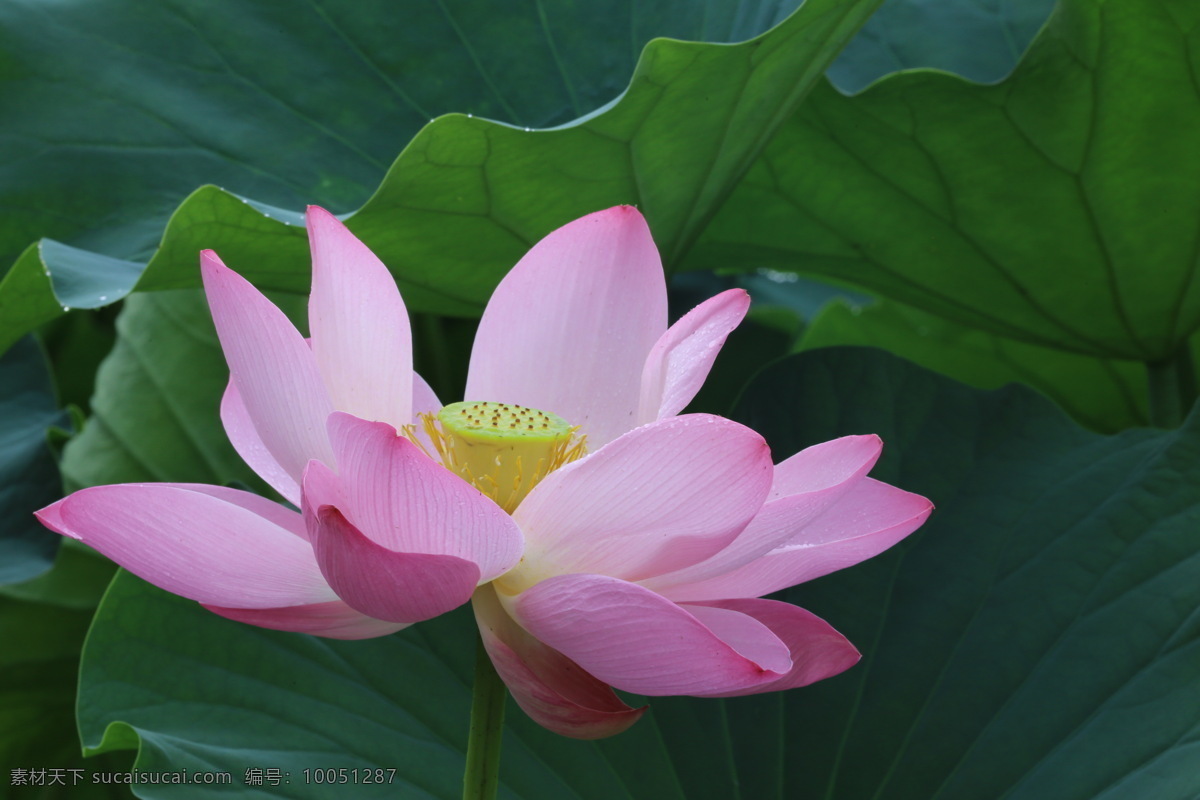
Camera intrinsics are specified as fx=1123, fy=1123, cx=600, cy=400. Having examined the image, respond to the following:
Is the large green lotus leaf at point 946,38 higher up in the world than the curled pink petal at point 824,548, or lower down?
higher up

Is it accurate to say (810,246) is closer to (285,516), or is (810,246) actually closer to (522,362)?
(522,362)

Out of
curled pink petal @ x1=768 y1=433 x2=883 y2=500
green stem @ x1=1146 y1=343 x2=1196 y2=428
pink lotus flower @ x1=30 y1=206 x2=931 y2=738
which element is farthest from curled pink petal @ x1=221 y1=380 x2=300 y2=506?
green stem @ x1=1146 y1=343 x2=1196 y2=428

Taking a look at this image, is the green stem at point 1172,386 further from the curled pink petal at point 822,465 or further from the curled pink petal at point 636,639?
the curled pink petal at point 636,639

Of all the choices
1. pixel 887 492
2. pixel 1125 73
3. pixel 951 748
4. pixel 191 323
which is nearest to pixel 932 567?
pixel 951 748

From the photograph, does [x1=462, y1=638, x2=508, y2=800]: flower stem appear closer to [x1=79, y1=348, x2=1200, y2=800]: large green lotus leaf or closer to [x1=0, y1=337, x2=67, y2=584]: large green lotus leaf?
[x1=79, y1=348, x2=1200, y2=800]: large green lotus leaf

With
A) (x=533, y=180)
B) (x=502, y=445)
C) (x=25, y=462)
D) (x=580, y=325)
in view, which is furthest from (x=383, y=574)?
(x=25, y=462)

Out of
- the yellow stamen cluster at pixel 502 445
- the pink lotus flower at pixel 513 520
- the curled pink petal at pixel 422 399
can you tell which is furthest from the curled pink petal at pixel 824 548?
the curled pink petal at pixel 422 399

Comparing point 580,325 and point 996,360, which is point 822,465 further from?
point 996,360
